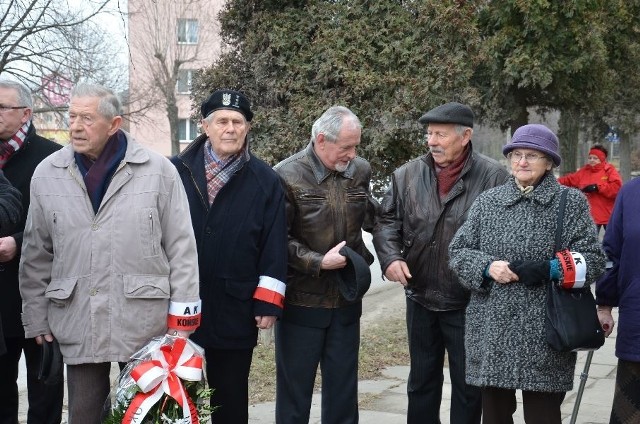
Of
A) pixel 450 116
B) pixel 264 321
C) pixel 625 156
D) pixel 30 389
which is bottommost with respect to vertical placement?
pixel 30 389

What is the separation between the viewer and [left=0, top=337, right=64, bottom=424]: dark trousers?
5.04 meters

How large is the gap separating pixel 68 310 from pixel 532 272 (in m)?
2.16

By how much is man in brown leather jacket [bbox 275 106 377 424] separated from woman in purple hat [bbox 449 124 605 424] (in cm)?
75

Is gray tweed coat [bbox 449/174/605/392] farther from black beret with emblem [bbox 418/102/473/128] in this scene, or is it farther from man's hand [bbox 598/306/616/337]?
black beret with emblem [bbox 418/102/473/128]

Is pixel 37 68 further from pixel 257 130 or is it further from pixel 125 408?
pixel 125 408

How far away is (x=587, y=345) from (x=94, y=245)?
2.30 m

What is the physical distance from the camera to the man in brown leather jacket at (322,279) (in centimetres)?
489

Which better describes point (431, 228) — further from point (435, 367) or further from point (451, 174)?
point (435, 367)

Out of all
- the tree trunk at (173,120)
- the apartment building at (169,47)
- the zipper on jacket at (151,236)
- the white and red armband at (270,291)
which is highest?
the apartment building at (169,47)

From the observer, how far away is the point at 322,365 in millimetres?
5062

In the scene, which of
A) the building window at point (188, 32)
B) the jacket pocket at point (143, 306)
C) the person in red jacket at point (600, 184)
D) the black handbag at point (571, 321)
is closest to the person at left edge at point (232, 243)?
the jacket pocket at point (143, 306)

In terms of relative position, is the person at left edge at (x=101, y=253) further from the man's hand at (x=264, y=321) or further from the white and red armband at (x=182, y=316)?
the man's hand at (x=264, y=321)

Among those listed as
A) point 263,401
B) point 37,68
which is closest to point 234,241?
point 263,401

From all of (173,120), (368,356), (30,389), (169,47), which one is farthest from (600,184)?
(169,47)
